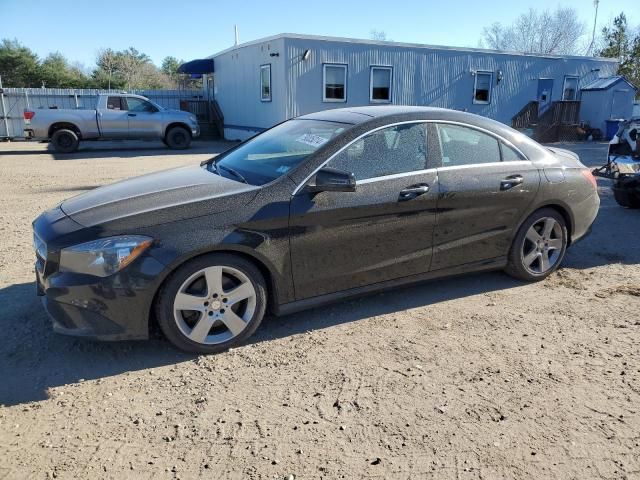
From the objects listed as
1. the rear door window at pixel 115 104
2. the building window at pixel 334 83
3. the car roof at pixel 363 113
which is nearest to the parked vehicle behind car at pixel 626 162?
the car roof at pixel 363 113

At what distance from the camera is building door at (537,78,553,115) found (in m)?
23.2

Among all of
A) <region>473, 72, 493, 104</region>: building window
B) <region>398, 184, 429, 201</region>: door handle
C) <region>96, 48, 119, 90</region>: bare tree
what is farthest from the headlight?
<region>96, 48, 119, 90</region>: bare tree

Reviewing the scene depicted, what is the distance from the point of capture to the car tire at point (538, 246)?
15.9 feet

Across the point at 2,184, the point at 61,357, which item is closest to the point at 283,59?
the point at 2,184

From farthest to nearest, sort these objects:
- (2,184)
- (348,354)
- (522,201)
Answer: (2,184) < (522,201) < (348,354)

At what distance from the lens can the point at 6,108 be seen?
21.2 meters

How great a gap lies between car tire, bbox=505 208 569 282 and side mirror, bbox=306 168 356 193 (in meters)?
2.00

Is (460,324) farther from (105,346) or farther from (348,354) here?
(105,346)

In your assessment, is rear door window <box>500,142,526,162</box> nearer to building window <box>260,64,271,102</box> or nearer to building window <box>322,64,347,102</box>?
building window <box>322,64,347,102</box>

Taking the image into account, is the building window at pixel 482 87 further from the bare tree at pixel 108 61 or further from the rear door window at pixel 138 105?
the bare tree at pixel 108 61

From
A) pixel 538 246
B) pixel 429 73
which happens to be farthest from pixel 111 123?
pixel 538 246

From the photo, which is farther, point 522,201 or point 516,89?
point 516,89

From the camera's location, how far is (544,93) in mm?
23453

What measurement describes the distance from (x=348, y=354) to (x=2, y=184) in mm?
9727
